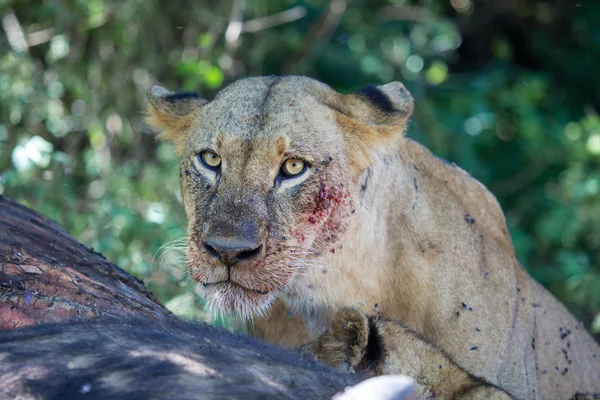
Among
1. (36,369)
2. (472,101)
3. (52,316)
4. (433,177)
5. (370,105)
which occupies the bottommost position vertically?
(36,369)

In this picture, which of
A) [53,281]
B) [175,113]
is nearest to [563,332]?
[175,113]

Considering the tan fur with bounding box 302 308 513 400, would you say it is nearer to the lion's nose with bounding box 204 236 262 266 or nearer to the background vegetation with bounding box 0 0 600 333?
the lion's nose with bounding box 204 236 262 266

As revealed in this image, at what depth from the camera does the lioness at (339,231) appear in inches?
139

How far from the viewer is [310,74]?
8.00 meters

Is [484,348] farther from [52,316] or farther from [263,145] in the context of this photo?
[52,316]

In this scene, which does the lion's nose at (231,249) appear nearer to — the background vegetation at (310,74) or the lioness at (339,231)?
the lioness at (339,231)

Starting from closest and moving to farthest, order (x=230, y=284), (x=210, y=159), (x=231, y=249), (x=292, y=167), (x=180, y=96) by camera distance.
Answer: (x=231, y=249)
(x=230, y=284)
(x=292, y=167)
(x=210, y=159)
(x=180, y=96)

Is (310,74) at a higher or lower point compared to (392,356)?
higher

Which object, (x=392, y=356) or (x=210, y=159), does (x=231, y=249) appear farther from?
(x=392, y=356)

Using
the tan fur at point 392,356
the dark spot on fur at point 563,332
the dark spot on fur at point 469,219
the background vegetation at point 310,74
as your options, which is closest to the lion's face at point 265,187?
the dark spot on fur at point 469,219

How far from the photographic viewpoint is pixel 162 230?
5.62 m

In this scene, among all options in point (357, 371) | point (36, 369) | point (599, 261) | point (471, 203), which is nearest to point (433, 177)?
point (471, 203)

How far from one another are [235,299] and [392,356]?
954 millimetres

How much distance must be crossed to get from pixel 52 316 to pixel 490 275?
1.90m
